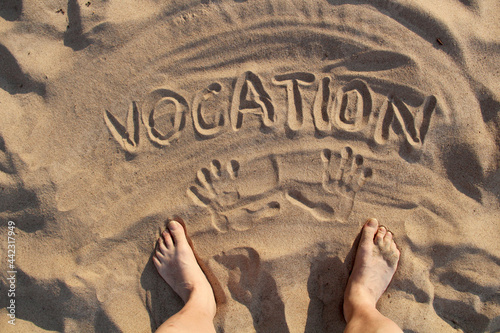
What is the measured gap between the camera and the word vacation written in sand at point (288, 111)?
76.3 inches

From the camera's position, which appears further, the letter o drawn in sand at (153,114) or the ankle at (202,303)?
the letter o drawn in sand at (153,114)

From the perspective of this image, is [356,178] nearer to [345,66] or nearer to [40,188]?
[345,66]

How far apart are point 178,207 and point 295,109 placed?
96 cm

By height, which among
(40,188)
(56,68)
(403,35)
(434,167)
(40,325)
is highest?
(403,35)

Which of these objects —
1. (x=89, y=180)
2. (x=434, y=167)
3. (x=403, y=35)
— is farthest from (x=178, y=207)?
(x=403, y=35)

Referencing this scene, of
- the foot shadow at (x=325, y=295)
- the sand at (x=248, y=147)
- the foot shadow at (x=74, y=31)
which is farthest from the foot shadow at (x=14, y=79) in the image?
the foot shadow at (x=325, y=295)

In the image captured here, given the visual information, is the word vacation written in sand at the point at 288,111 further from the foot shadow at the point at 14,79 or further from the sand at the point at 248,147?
the foot shadow at the point at 14,79

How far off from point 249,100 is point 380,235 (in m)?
1.18

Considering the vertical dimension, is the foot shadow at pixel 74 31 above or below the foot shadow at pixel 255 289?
above

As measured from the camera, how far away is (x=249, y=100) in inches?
76.7

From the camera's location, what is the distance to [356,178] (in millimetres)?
1922

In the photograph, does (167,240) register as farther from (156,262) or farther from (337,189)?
(337,189)

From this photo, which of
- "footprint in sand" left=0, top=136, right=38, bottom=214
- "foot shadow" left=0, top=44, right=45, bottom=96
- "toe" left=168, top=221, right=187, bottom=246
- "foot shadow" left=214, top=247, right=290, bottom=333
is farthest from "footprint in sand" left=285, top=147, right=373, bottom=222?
"foot shadow" left=0, top=44, right=45, bottom=96

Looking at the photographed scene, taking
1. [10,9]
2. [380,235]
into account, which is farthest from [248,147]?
[10,9]
